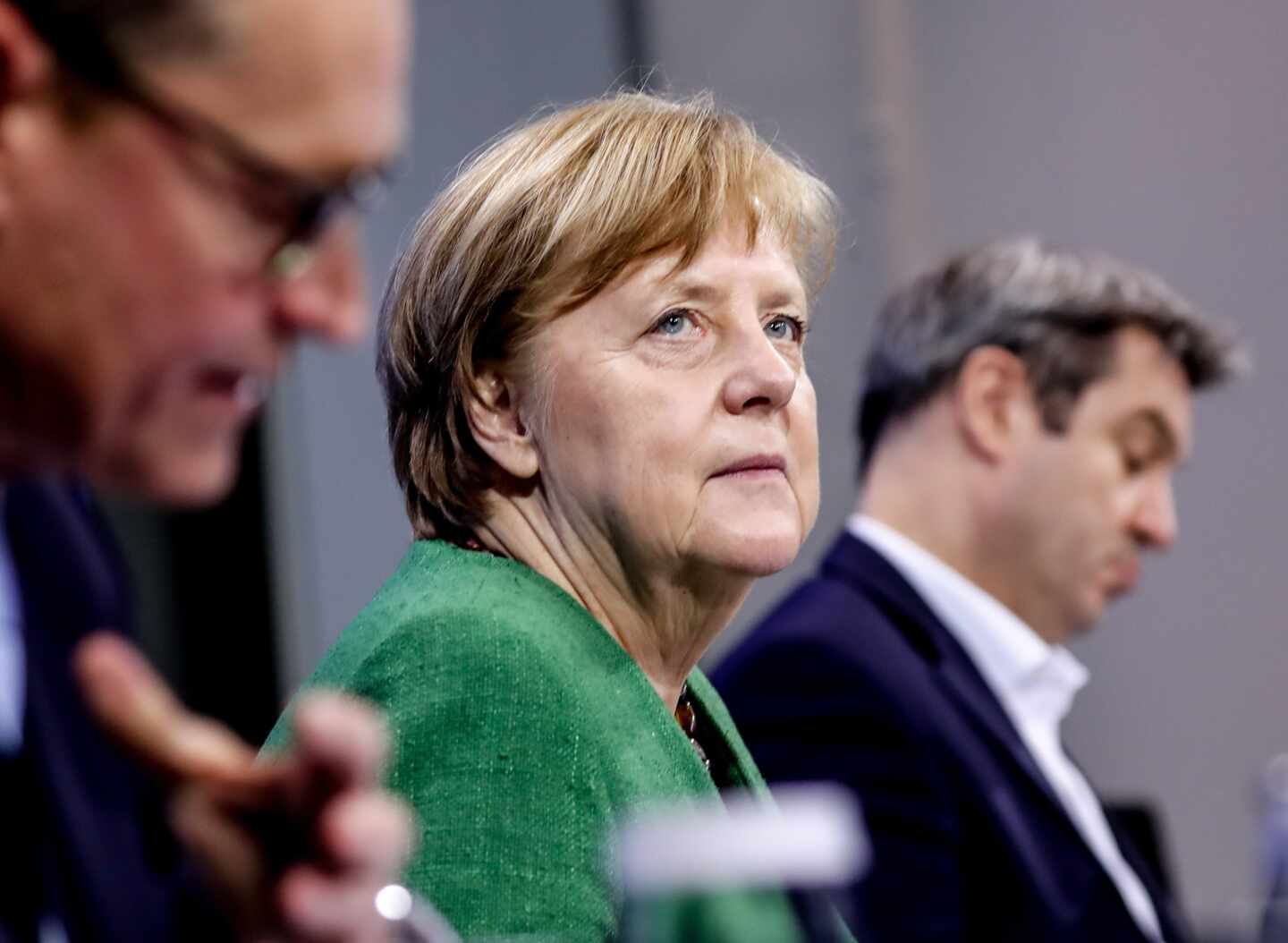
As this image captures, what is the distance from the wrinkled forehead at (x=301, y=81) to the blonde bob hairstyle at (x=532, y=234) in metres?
0.82

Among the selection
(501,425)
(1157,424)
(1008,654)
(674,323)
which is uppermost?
(674,323)

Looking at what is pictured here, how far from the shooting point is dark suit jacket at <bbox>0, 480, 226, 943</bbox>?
0.94 metres

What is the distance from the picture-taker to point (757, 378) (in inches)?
69.4

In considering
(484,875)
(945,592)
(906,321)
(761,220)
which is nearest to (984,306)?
(906,321)

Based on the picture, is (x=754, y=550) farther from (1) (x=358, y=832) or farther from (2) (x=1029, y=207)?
(2) (x=1029, y=207)

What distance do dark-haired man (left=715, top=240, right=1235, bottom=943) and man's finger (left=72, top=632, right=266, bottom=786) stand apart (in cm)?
164

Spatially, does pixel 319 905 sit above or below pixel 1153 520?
above

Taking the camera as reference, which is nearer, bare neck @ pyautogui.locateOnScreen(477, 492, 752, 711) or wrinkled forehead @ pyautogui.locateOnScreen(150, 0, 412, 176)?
wrinkled forehead @ pyautogui.locateOnScreen(150, 0, 412, 176)

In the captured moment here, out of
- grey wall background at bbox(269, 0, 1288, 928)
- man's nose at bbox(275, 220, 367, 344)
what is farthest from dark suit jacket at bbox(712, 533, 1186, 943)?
grey wall background at bbox(269, 0, 1288, 928)

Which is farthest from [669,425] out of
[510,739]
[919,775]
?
[919,775]

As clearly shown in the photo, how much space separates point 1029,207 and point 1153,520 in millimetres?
1668

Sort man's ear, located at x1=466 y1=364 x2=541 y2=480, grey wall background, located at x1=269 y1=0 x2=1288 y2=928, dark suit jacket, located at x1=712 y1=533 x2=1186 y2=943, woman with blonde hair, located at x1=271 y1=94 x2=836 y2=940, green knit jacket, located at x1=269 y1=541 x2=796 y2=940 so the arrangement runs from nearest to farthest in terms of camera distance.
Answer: green knit jacket, located at x1=269 y1=541 x2=796 y2=940
woman with blonde hair, located at x1=271 y1=94 x2=836 y2=940
man's ear, located at x1=466 y1=364 x2=541 y2=480
dark suit jacket, located at x1=712 y1=533 x2=1186 y2=943
grey wall background, located at x1=269 y1=0 x2=1288 y2=928

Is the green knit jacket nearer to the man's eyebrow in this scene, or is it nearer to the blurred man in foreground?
the blurred man in foreground

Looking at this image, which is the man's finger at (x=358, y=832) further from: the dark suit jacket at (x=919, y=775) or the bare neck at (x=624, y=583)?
the dark suit jacket at (x=919, y=775)
